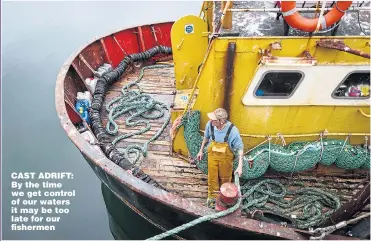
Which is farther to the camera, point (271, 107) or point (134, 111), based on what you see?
point (134, 111)

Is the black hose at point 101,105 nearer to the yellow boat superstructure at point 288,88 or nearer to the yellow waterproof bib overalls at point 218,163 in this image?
the yellow waterproof bib overalls at point 218,163

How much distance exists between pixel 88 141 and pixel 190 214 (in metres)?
2.04

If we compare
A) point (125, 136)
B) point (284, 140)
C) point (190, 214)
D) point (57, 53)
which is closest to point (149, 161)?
point (125, 136)

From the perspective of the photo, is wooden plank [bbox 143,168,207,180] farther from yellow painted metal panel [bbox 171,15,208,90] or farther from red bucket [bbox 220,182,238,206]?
yellow painted metal panel [bbox 171,15,208,90]

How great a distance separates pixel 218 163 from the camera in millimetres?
4914

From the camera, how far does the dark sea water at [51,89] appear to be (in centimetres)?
738

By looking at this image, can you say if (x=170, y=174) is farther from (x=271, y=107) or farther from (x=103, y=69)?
(x=103, y=69)

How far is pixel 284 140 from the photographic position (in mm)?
5242

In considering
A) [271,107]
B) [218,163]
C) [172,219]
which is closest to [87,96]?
[172,219]

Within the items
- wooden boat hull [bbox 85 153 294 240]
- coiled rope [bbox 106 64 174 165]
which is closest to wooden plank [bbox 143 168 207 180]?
coiled rope [bbox 106 64 174 165]

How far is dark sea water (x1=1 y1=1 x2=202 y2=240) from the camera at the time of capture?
7.38 m

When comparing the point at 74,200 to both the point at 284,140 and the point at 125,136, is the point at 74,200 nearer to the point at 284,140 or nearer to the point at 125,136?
the point at 125,136

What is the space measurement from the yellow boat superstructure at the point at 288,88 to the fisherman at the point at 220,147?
1.36 feet

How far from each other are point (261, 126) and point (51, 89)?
744cm
